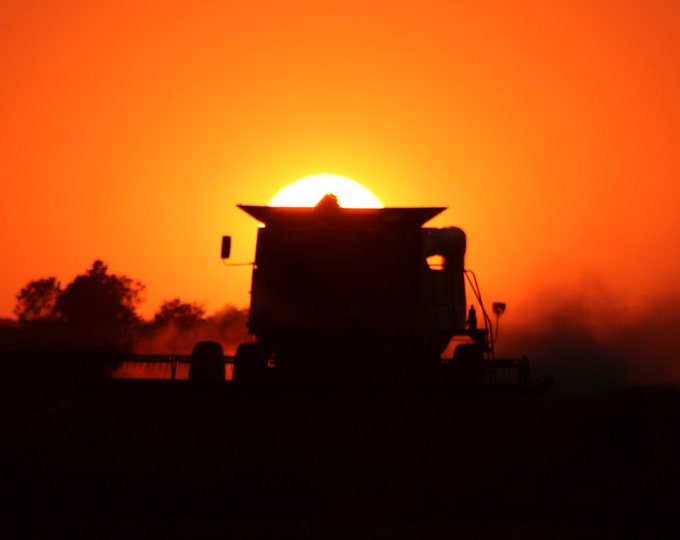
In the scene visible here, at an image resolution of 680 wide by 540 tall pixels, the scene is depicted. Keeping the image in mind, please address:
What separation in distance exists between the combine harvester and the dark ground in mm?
4687

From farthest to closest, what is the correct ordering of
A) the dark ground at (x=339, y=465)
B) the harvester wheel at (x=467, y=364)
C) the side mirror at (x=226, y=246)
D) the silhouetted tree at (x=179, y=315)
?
Result: the silhouetted tree at (x=179, y=315), the harvester wheel at (x=467, y=364), the side mirror at (x=226, y=246), the dark ground at (x=339, y=465)

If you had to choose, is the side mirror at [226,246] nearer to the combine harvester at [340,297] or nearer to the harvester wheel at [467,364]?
the combine harvester at [340,297]

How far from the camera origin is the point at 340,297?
24156mm

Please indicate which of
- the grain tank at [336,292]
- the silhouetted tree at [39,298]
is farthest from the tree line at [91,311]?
the grain tank at [336,292]

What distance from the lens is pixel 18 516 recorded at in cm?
1216

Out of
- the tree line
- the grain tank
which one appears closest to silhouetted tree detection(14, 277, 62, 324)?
the tree line

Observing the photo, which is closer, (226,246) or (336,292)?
(226,246)

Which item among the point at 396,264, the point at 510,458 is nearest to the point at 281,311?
the point at 396,264

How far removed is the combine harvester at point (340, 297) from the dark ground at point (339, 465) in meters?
4.69

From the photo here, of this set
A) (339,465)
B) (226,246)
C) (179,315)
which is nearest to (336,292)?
(226,246)

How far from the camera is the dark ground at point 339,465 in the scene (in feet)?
40.4

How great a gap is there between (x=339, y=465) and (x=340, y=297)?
8.30 meters

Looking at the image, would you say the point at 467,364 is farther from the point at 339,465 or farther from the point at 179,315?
the point at 179,315

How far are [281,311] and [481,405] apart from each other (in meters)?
6.84
